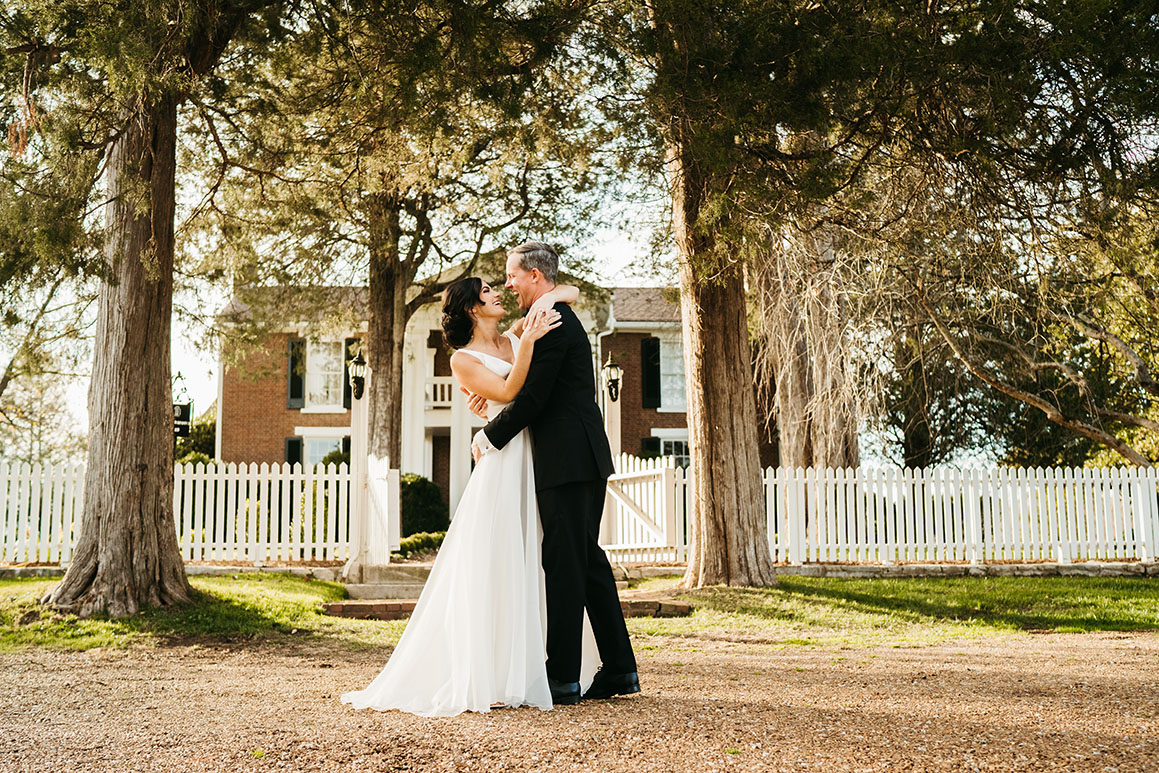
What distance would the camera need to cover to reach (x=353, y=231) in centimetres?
1802

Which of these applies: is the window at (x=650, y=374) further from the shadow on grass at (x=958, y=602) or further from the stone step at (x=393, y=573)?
the shadow on grass at (x=958, y=602)

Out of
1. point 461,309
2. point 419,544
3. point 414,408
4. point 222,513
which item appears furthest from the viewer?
point 414,408

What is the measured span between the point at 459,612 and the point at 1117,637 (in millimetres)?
6762

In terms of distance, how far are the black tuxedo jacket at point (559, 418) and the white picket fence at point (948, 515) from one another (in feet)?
32.4

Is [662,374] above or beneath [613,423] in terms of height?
above

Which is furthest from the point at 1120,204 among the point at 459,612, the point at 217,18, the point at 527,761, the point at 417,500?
the point at 417,500

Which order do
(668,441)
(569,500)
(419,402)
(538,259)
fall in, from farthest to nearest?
(668,441) < (419,402) < (538,259) < (569,500)

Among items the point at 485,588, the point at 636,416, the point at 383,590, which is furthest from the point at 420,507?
the point at 485,588

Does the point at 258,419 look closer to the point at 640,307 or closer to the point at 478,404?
the point at 640,307

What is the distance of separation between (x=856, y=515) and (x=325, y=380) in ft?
53.7

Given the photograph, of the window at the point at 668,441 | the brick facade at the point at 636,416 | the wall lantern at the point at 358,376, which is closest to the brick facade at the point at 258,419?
the brick facade at the point at 636,416

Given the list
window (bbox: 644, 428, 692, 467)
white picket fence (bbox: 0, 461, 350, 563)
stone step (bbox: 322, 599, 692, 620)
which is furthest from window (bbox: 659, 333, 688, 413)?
stone step (bbox: 322, 599, 692, 620)

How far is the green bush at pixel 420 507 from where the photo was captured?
22.7 meters

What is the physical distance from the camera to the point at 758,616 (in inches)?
387
